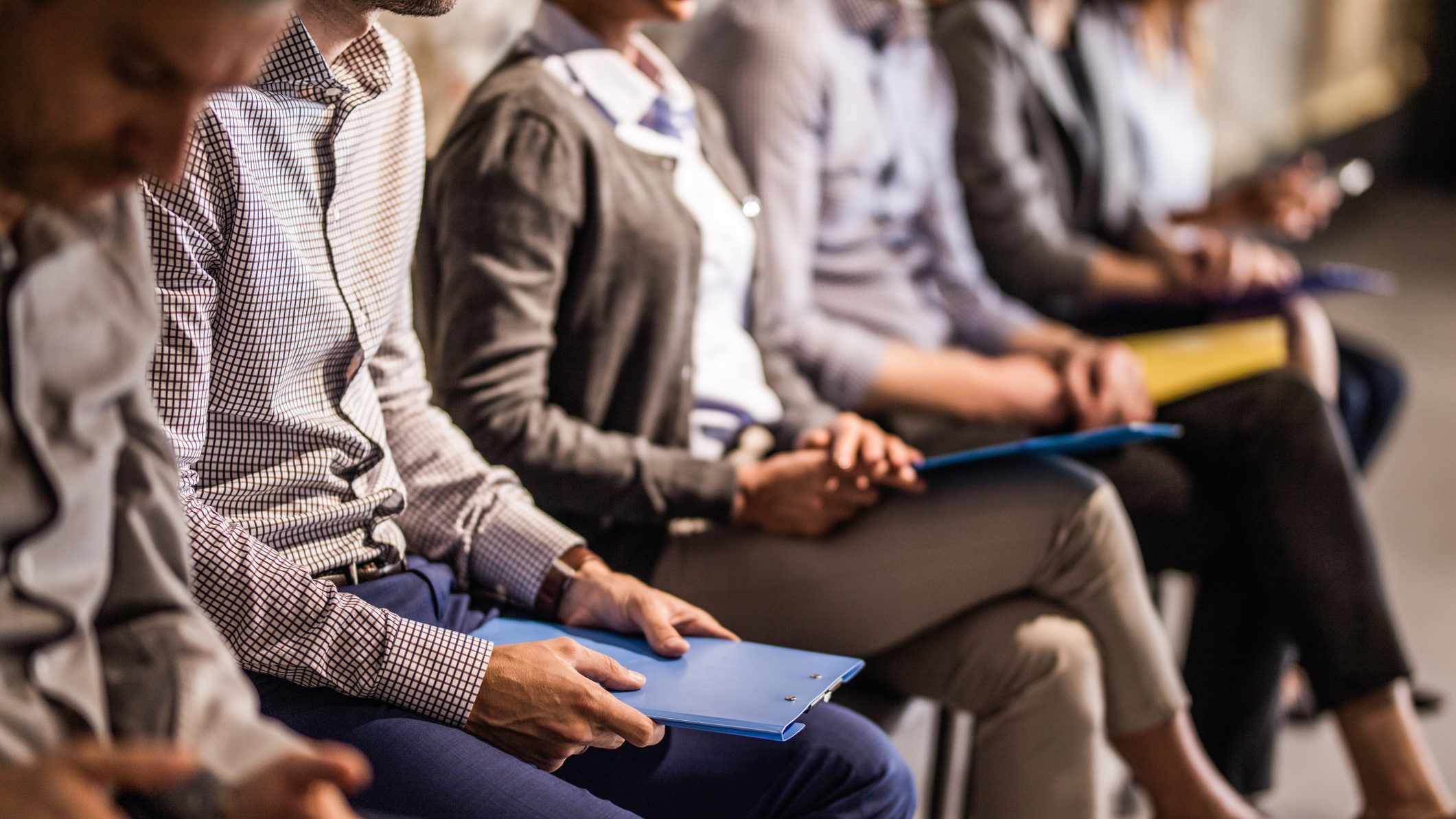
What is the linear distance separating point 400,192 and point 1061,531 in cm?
76

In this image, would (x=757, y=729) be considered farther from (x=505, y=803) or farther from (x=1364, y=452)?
(x=1364, y=452)

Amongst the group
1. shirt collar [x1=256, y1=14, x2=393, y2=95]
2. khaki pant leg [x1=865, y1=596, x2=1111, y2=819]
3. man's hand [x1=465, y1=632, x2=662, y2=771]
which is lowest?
khaki pant leg [x1=865, y1=596, x2=1111, y2=819]

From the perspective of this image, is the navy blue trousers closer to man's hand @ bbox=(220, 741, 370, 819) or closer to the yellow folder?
man's hand @ bbox=(220, 741, 370, 819)

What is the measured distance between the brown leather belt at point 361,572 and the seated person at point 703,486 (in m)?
0.22

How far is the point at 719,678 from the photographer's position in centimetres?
102

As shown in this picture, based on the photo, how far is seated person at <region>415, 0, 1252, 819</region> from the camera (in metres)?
1.25

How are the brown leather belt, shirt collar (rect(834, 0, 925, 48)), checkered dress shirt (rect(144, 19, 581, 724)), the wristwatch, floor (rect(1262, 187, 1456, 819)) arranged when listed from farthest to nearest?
floor (rect(1262, 187, 1456, 819)) < shirt collar (rect(834, 0, 925, 48)) < the wristwatch < the brown leather belt < checkered dress shirt (rect(144, 19, 581, 724))

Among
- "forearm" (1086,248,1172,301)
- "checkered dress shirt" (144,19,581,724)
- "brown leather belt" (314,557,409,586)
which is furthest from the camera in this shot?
"forearm" (1086,248,1172,301)

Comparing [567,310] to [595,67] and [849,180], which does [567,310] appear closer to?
[595,67]

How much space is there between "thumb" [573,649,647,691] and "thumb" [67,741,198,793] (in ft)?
1.35

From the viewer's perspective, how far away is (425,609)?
107cm

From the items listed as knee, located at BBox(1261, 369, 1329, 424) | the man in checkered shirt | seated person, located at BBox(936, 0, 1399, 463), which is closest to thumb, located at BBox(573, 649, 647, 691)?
the man in checkered shirt

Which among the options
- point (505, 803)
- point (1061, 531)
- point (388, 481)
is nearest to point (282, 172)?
point (388, 481)

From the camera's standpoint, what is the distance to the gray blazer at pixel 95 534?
2.07ft
